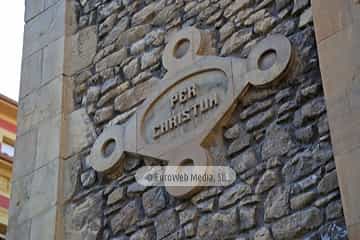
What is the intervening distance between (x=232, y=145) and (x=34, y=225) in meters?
1.49

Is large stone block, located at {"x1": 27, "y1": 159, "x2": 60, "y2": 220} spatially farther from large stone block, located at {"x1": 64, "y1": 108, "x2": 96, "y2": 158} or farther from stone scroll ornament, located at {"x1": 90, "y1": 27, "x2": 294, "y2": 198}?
stone scroll ornament, located at {"x1": 90, "y1": 27, "x2": 294, "y2": 198}

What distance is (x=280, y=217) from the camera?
4.15 metres

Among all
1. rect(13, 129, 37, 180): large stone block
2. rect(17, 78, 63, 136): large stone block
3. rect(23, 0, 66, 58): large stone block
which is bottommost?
rect(13, 129, 37, 180): large stone block

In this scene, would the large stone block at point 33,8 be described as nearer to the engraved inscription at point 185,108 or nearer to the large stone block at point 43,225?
the large stone block at point 43,225

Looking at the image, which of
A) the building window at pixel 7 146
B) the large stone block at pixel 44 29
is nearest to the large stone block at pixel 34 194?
the large stone block at pixel 44 29

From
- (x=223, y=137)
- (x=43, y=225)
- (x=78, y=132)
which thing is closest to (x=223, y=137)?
(x=223, y=137)

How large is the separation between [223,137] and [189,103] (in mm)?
345

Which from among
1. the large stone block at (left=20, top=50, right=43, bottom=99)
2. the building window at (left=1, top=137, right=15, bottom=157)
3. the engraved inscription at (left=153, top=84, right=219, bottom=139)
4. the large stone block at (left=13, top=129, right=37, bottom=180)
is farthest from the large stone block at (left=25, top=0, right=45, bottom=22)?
the building window at (left=1, top=137, right=15, bottom=157)

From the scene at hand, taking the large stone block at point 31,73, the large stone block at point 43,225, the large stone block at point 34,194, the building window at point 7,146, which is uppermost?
the building window at point 7,146

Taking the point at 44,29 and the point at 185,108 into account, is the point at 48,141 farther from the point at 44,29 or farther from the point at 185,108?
the point at 185,108

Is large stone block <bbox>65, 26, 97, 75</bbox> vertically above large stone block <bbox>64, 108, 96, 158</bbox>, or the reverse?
large stone block <bbox>65, 26, 97, 75</bbox>

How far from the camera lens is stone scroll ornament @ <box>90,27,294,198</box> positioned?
4574 millimetres

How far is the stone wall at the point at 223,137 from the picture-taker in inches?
163

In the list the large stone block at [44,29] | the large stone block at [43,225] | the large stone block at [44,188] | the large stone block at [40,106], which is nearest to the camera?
the large stone block at [43,225]
